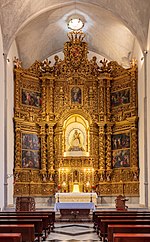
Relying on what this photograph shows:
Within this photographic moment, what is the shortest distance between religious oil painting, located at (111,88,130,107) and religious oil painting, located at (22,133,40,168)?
456cm

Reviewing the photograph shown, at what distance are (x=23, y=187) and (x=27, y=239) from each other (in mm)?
15219

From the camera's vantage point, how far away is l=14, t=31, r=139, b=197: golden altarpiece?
2552 centimetres

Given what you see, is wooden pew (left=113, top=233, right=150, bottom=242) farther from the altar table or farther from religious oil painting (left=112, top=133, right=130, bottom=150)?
religious oil painting (left=112, top=133, right=130, bottom=150)

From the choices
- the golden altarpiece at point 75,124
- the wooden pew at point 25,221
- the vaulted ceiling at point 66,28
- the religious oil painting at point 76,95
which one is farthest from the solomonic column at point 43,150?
the wooden pew at point 25,221

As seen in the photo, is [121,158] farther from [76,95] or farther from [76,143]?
[76,95]

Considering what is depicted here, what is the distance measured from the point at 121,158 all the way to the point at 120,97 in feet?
10.6

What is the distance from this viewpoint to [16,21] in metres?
23.0

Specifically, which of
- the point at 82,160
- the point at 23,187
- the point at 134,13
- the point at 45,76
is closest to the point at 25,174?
the point at 23,187

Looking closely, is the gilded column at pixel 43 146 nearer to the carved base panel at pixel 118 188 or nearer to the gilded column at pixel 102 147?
the gilded column at pixel 102 147

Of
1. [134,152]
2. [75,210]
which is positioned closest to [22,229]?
[75,210]

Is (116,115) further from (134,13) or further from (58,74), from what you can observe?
(134,13)

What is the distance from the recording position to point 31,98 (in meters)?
26.5

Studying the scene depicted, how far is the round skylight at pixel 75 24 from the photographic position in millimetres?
26477

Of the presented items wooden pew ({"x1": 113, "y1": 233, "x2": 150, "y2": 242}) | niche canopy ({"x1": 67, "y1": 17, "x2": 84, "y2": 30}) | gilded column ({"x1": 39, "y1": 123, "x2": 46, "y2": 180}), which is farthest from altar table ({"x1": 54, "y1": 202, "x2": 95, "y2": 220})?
wooden pew ({"x1": 113, "y1": 233, "x2": 150, "y2": 242})
